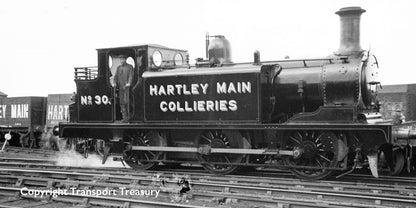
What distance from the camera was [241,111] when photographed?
34.3ft

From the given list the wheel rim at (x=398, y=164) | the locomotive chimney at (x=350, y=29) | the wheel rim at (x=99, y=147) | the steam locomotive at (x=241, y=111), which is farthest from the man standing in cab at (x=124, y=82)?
the wheel rim at (x=398, y=164)

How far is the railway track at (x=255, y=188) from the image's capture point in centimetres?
759

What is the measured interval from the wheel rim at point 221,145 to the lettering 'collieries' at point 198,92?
1.92 feet

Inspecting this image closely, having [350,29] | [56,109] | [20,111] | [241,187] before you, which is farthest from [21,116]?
[350,29]

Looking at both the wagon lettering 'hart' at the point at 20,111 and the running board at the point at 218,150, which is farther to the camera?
the wagon lettering 'hart' at the point at 20,111

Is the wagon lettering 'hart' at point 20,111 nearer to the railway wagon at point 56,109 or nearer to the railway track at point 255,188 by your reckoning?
the railway wagon at point 56,109

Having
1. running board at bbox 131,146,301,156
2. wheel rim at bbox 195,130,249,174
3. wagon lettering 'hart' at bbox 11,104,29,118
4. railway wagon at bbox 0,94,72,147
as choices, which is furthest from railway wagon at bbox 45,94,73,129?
wheel rim at bbox 195,130,249,174

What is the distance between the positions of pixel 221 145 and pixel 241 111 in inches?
36.5

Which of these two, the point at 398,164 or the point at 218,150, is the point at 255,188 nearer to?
the point at 218,150

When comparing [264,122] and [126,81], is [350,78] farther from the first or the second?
[126,81]

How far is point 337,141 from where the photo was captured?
31.4ft

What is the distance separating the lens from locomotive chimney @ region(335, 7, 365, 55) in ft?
32.6

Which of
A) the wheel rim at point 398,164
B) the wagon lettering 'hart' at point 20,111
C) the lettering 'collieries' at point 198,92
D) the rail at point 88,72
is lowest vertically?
the wheel rim at point 398,164

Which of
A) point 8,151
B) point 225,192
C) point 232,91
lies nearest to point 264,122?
point 232,91
